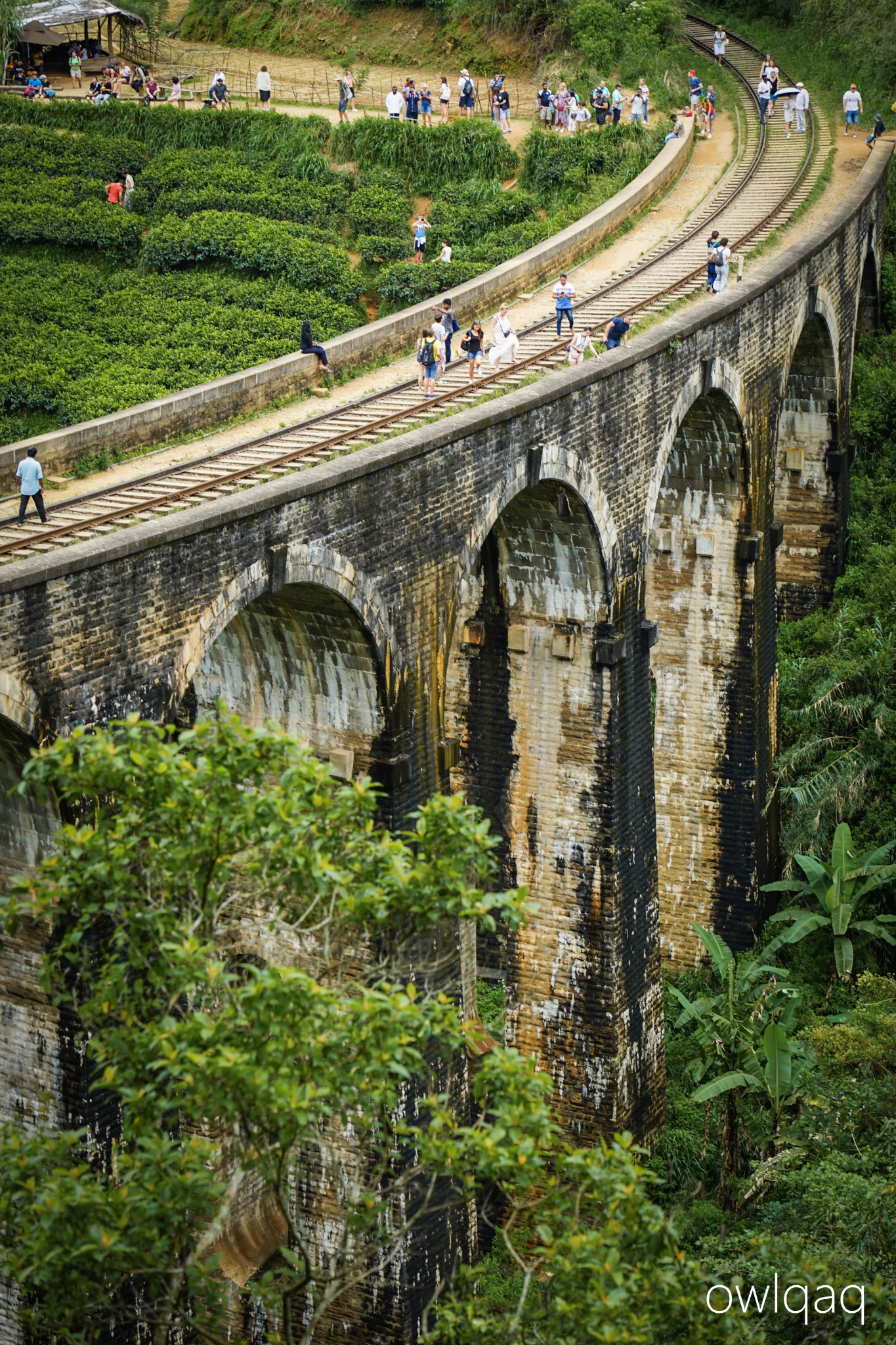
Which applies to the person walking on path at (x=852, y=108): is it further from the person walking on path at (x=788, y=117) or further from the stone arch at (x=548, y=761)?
the stone arch at (x=548, y=761)

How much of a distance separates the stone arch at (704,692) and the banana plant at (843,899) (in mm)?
1559

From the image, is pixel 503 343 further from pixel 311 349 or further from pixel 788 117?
pixel 788 117

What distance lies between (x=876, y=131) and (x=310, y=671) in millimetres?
31696

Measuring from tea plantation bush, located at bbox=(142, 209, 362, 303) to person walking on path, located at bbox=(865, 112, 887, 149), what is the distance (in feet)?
45.5

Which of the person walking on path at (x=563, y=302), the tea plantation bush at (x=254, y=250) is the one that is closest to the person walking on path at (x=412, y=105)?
the tea plantation bush at (x=254, y=250)

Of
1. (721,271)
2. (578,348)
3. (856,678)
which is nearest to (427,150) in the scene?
(721,271)

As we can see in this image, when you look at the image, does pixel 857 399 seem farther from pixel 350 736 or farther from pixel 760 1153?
pixel 350 736

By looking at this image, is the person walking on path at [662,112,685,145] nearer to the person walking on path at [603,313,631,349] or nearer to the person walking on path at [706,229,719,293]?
the person walking on path at [706,229,719,293]

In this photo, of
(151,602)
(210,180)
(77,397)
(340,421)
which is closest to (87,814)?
(151,602)

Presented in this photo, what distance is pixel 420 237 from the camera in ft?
142

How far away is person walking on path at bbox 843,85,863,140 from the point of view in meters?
47.4

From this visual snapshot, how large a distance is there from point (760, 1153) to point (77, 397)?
2182cm

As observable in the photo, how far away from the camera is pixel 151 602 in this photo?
17.7 metres

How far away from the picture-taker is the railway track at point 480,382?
20.7 meters
